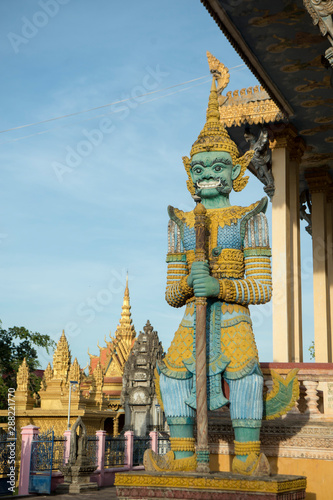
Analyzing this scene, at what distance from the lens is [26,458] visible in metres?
11.0

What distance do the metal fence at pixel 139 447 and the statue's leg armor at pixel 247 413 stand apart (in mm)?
10576

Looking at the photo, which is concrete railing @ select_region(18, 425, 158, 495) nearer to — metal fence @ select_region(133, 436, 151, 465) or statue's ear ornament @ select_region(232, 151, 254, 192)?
metal fence @ select_region(133, 436, 151, 465)

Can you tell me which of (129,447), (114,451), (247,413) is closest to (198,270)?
(247,413)

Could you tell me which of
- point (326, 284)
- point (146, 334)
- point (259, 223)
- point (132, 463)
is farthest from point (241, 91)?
point (146, 334)

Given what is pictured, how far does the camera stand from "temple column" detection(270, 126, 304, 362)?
11038 millimetres

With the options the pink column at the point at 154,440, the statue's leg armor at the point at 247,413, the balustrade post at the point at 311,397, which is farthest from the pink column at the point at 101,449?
the statue's leg armor at the point at 247,413

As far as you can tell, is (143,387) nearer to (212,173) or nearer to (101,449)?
(101,449)

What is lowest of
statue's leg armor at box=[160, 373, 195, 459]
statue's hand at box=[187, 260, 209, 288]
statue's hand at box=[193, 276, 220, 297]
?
statue's leg armor at box=[160, 373, 195, 459]

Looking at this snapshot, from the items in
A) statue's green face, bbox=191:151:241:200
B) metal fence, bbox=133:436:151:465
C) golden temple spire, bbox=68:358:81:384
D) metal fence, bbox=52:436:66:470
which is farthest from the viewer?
golden temple spire, bbox=68:358:81:384

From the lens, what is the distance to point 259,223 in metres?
5.50

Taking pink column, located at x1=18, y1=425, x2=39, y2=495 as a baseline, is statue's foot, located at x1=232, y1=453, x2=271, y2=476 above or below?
above

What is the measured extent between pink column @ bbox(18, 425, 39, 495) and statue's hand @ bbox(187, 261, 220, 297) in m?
7.15

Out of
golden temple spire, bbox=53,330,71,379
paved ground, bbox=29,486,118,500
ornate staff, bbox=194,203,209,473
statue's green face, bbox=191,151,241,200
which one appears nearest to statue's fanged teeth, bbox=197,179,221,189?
statue's green face, bbox=191,151,241,200

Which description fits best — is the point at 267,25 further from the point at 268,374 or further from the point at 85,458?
the point at 85,458
